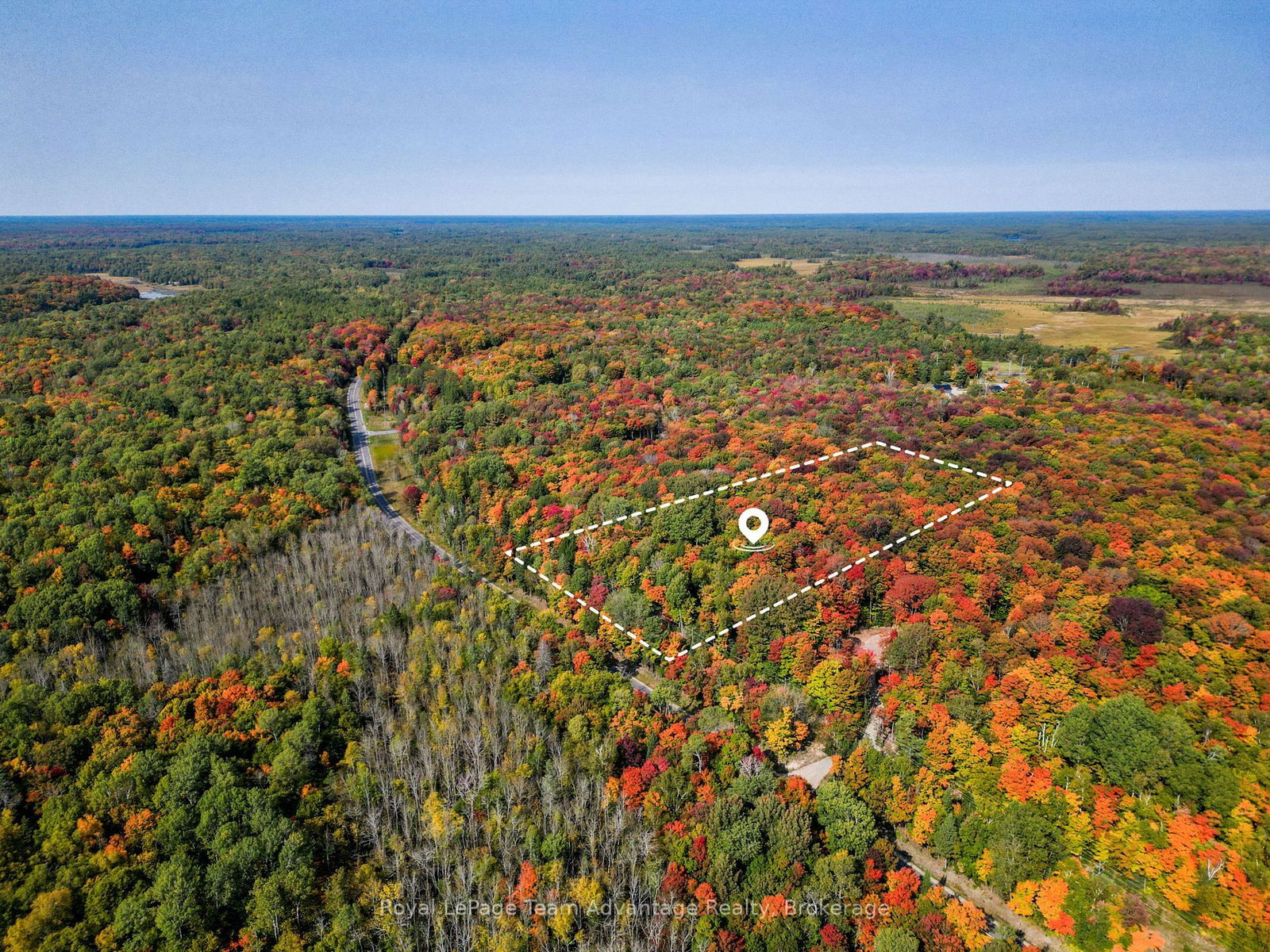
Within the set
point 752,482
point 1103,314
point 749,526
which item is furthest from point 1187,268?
point 749,526

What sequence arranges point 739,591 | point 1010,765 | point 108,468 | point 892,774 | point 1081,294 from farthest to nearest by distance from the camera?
point 1081,294, point 108,468, point 739,591, point 892,774, point 1010,765

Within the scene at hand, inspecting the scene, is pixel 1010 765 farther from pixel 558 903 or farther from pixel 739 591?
pixel 558 903

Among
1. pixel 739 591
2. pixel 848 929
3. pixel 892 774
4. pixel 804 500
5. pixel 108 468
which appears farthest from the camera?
pixel 108 468

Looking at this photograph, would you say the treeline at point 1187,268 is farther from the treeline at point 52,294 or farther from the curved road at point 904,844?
the treeline at point 52,294

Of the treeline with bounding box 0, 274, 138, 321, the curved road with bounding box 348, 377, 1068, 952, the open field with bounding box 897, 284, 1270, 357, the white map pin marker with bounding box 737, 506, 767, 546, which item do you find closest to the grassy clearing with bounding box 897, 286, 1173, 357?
the open field with bounding box 897, 284, 1270, 357

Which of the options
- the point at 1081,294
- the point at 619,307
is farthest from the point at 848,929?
the point at 1081,294

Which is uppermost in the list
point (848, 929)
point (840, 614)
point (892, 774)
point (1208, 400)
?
point (1208, 400)

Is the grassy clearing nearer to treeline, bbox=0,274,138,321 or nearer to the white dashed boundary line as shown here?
the white dashed boundary line

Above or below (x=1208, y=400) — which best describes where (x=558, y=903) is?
below
